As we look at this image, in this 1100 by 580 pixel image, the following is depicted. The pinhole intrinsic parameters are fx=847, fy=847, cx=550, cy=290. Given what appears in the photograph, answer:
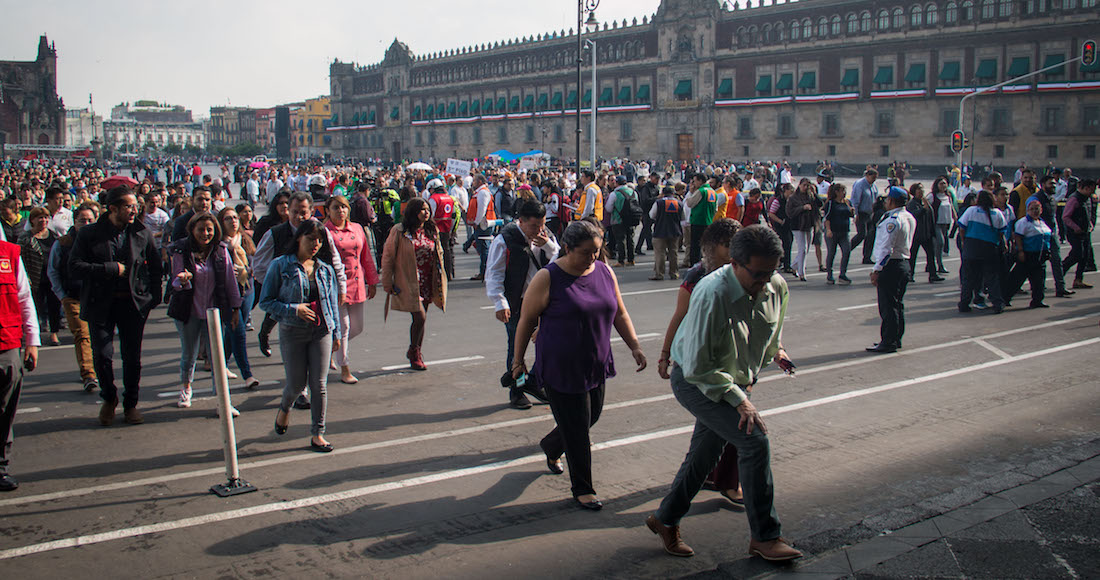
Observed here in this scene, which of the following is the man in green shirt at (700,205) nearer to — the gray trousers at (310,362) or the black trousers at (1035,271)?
the black trousers at (1035,271)

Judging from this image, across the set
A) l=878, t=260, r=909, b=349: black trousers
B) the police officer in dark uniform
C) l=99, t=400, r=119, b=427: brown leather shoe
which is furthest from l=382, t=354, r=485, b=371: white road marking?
l=878, t=260, r=909, b=349: black trousers

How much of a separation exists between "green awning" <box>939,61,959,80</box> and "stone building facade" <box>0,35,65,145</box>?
3755 inches

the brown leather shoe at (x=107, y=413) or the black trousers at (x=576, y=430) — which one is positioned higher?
the black trousers at (x=576, y=430)

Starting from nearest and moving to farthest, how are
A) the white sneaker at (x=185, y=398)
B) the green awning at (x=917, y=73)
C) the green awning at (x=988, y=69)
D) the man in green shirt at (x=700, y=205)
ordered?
the white sneaker at (x=185, y=398) < the man in green shirt at (x=700, y=205) < the green awning at (x=988, y=69) < the green awning at (x=917, y=73)

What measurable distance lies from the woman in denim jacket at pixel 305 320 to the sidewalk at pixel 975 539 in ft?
9.99

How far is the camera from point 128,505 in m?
4.95

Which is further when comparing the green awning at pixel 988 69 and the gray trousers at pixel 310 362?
the green awning at pixel 988 69

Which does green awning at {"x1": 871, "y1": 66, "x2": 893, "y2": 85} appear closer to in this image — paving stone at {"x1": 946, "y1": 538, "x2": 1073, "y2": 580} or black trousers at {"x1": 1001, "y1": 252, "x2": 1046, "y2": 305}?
black trousers at {"x1": 1001, "y1": 252, "x2": 1046, "y2": 305}

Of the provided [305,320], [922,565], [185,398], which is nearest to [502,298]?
[305,320]

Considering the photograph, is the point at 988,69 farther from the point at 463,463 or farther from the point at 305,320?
the point at 305,320

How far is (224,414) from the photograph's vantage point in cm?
495

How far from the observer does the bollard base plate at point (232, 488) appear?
5.07 m

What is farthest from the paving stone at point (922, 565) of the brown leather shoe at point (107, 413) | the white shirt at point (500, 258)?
the brown leather shoe at point (107, 413)

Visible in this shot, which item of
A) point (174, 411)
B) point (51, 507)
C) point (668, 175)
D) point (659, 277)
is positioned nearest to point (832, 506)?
point (51, 507)
